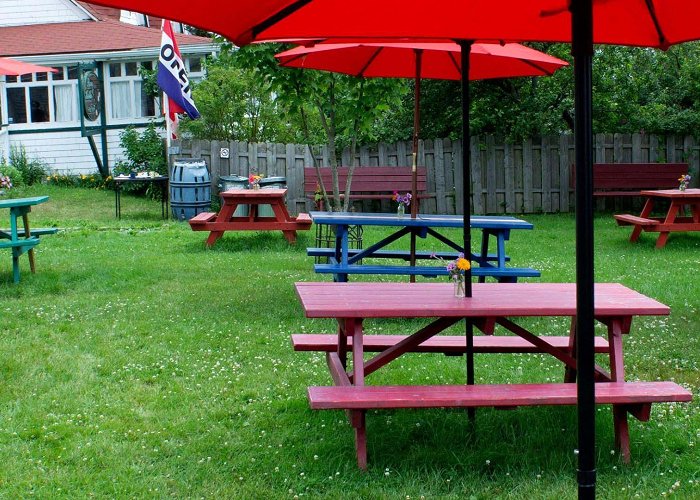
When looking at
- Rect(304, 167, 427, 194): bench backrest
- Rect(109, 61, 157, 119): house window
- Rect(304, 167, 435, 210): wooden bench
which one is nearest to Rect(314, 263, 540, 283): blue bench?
Rect(304, 167, 435, 210): wooden bench

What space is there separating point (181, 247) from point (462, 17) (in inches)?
379

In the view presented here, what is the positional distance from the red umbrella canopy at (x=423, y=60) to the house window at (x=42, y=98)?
57.1 ft

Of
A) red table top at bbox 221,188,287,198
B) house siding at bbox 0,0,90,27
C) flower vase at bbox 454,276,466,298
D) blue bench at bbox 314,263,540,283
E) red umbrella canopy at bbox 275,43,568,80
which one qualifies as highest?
house siding at bbox 0,0,90,27

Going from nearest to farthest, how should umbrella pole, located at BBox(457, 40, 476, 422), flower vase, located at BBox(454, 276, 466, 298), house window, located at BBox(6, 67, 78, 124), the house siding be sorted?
umbrella pole, located at BBox(457, 40, 476, 422), flower vase, located at BBox(454, 276, 466, 298), house window, located at BBox(6, 67, 78, 124), the house siding

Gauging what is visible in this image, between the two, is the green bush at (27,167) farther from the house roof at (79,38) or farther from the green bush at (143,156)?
the house roof at (79,38)

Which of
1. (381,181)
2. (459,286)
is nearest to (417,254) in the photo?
(459,286)

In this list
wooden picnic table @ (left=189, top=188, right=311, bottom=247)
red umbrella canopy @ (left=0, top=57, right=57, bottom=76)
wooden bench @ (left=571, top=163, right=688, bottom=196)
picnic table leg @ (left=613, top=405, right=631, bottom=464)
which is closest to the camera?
picnic table leg @ (left=613, top=405, right=631, bottom=464)

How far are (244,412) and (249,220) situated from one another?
8364 mm

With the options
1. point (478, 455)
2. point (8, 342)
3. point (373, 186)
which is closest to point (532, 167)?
point (373, 186)

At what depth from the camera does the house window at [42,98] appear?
23953mm

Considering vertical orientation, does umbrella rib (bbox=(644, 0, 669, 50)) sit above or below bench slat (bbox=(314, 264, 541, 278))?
above

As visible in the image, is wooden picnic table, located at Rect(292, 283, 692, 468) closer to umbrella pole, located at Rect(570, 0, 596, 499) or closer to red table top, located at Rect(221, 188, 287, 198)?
umbrella pole, located at Rect(570, 0, 596, 499)

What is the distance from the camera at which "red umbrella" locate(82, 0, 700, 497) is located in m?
2.57

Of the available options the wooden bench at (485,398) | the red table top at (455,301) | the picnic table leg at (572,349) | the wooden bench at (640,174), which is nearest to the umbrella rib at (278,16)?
the red table top at (455,301)
